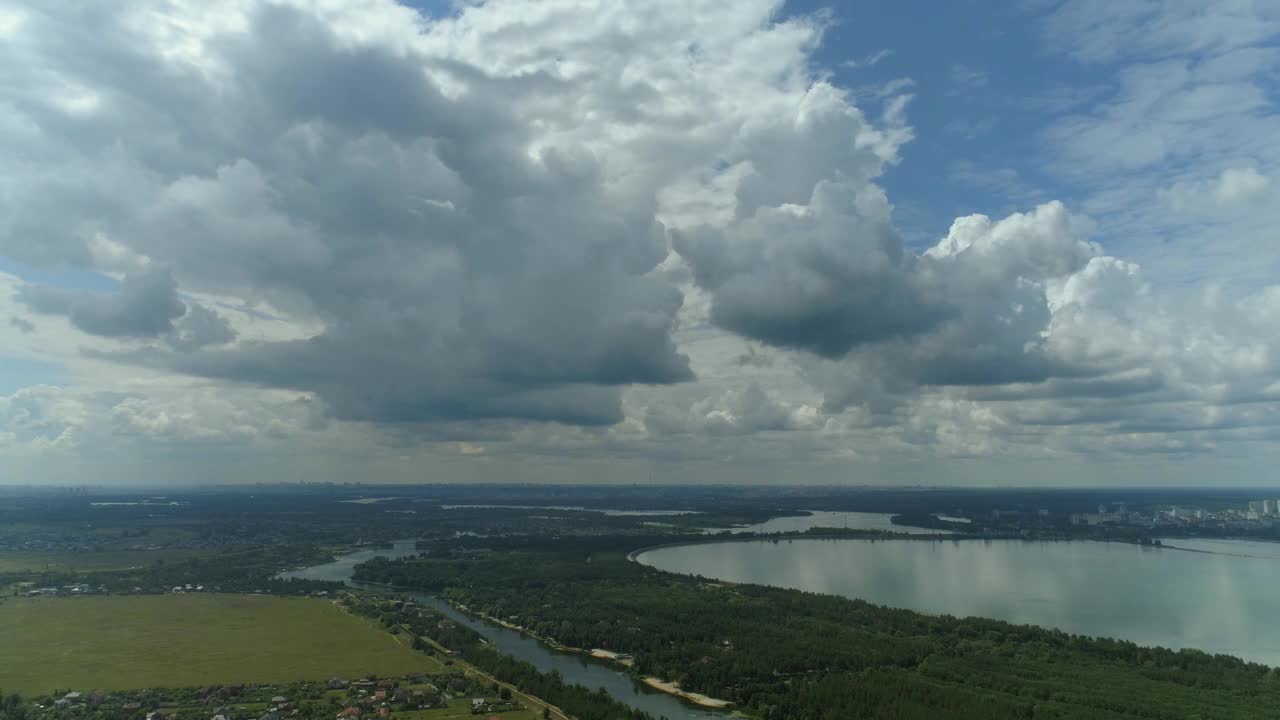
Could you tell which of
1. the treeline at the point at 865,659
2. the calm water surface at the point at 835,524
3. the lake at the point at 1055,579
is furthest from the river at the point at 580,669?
the calm water surface at the point at 835,524

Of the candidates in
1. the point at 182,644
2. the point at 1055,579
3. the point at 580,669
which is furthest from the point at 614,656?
the point at 1055,579

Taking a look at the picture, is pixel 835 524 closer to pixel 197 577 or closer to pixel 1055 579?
pixel 1055 579

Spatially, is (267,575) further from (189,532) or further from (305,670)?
(189,532)

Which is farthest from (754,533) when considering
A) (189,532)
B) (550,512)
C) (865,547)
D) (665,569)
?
(189,532)

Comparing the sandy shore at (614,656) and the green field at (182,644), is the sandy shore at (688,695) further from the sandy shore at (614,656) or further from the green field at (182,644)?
the green field at (182,644)

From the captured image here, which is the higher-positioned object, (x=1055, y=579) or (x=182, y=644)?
(x=182, y=644)
